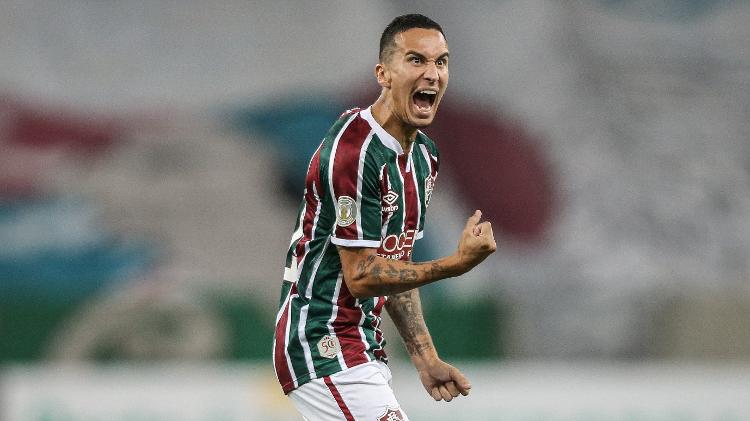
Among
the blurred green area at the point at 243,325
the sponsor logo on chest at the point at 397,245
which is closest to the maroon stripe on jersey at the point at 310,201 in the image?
the sponsor logo on chest at the point at 397,245

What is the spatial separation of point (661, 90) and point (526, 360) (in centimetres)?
266

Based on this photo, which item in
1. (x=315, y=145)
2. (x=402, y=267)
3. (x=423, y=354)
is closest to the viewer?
(x=402, y=267)

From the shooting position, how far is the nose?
351 cm

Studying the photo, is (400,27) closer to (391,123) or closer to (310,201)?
(391,123)

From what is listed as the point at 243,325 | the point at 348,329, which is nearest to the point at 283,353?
the point at 348,329

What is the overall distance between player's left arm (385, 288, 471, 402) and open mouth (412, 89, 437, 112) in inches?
27.8

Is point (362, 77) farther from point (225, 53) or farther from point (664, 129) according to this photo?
point (664, 129)

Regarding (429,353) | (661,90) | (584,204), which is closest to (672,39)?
(661,90)

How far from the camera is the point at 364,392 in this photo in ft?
12.0

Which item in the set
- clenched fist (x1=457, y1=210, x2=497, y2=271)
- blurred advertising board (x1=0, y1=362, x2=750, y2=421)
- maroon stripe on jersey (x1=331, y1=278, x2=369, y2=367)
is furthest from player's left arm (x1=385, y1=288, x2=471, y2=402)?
blurred advertising board (x1=0, y1=362, x2=750, y2=421)

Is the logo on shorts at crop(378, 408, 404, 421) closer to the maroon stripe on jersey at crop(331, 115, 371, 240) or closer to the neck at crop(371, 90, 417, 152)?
the maroon stripe on jersey at crop(331, 115, 371, 240)

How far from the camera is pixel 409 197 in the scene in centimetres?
370

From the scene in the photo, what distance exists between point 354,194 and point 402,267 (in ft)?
0.84

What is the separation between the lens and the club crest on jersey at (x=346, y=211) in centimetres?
350
